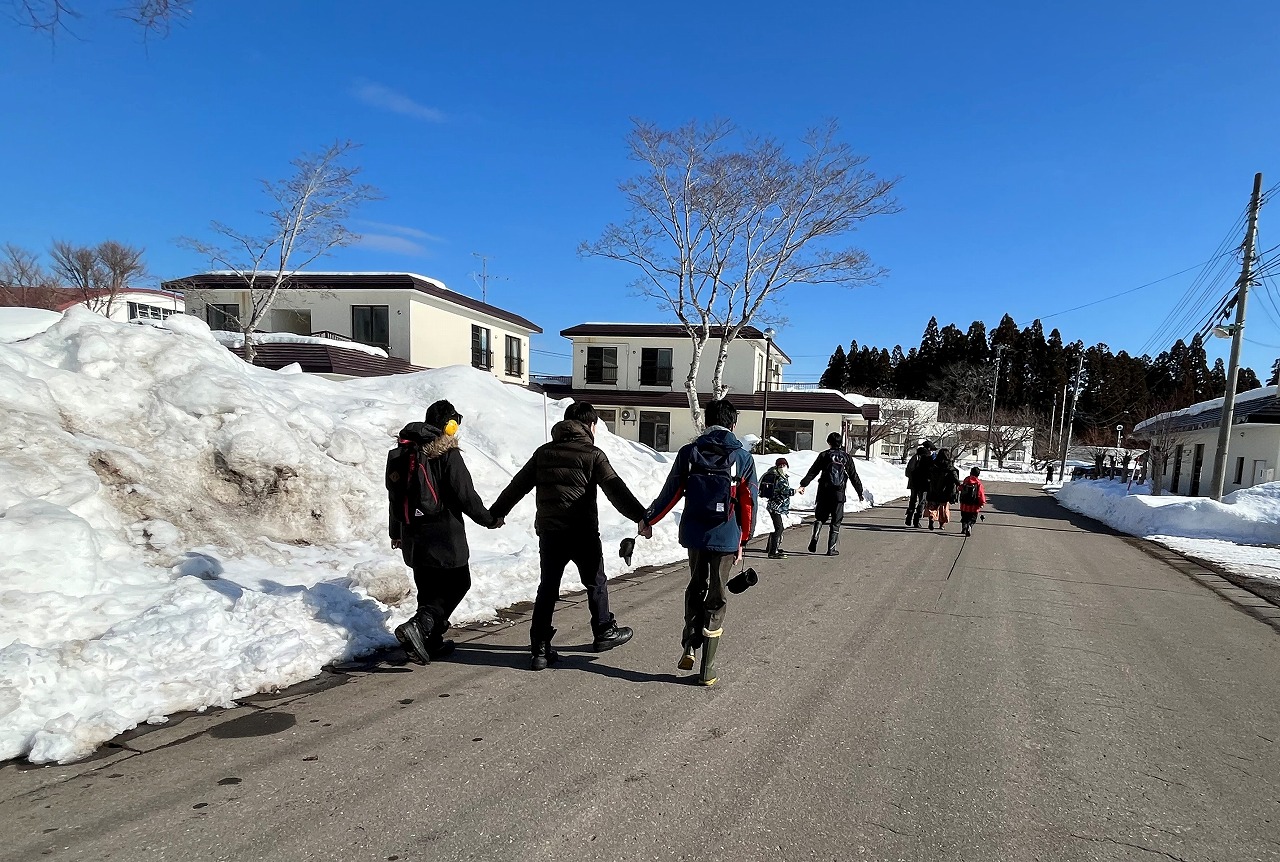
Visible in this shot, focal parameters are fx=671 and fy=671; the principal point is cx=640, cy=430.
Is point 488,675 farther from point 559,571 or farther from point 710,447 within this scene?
point 710,447

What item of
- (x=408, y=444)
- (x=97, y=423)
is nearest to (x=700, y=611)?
(x=408, y=444)

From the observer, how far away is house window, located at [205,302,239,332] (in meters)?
30.0

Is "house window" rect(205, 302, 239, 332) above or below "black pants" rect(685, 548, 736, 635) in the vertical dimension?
above

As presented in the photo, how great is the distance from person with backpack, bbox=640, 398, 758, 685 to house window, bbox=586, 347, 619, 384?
36327 millimetres

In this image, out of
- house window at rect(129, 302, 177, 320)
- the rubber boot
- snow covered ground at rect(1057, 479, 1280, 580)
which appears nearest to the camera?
the rubber boot

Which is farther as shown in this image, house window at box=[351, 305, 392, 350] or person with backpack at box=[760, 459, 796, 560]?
house window at box=[351, 305, 392, 350]

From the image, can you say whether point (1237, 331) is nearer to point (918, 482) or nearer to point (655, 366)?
point (918, 482)

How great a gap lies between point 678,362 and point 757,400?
18.3 ft

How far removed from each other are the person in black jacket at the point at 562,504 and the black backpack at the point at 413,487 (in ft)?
1.45

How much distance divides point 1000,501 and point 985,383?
46358 millimetres

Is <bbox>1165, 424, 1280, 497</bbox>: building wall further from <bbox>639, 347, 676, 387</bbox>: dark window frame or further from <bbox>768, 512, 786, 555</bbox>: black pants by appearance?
<bbox>639, 347, 676, 387</bbox>: dark window frame

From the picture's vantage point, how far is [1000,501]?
25.9 meters

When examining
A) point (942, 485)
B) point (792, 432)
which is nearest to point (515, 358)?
point (792, 432)

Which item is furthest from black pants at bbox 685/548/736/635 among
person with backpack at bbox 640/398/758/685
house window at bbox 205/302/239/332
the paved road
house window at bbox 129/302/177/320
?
house window at bbox 129/302/177/320
